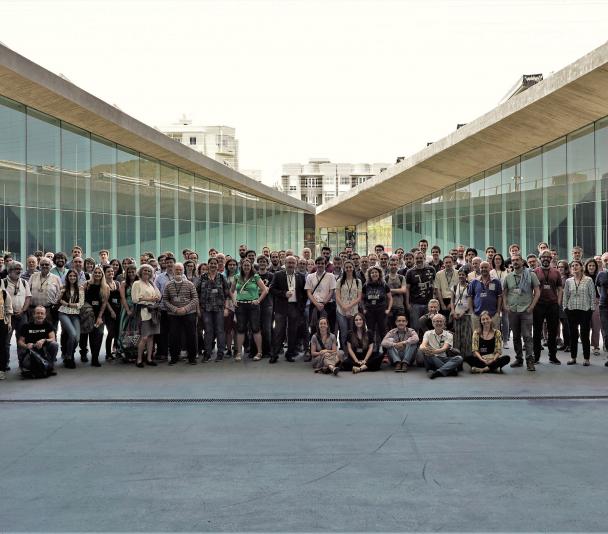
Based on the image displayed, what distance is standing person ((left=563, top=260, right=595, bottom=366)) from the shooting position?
11016 mm

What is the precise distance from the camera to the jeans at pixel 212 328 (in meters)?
11.8

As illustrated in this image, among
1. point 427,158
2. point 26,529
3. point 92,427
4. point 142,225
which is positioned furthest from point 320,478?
point 427,158

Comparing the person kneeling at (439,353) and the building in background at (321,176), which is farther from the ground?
the building in background at (321,176)

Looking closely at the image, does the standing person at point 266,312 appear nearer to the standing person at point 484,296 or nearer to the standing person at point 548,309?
the standing person at point 484,296

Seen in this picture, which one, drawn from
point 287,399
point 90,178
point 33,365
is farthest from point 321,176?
point 287,399

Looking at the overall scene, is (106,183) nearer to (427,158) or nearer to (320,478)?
(427,158)

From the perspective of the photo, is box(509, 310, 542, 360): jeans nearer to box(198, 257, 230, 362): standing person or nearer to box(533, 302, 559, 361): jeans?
box(533, 302, 559, 361): jeans

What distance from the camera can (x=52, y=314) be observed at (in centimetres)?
1141

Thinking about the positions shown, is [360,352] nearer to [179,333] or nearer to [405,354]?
[405,354]

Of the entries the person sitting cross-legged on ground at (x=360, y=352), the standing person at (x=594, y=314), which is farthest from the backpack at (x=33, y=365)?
the standing person at (x=594, y=314)

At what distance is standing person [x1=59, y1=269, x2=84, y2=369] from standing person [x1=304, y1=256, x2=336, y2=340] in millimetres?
3673

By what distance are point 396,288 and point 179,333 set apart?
3.62 m

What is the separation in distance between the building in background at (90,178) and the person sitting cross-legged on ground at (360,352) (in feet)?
26.7

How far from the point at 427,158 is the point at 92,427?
20582 mm
